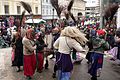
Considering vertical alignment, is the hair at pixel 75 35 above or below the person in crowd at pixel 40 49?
above

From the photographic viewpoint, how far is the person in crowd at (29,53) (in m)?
8.50

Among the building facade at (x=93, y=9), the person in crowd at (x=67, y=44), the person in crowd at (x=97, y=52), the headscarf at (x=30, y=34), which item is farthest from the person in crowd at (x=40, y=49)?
the building facade at (x=93, y=9)

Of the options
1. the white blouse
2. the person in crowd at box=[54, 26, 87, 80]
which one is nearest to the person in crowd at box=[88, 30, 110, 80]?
the person in crowd at box=[54, 26, 87, 80]

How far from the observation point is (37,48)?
9.47 m

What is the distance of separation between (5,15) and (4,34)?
1736 cm

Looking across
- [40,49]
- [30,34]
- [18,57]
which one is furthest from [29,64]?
[18,57]

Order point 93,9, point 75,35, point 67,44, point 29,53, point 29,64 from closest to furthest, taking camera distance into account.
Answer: point 75,35 → point 67,44 → point 29,53 → point 29,64 → point 93,9

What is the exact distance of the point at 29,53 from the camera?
8758 millimetres

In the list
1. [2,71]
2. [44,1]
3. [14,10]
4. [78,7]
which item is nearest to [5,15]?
[14,10]

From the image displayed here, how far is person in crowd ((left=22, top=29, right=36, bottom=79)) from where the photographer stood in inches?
335

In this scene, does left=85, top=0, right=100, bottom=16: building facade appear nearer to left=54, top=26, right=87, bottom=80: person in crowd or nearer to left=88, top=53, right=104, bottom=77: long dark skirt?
left=88, top=53, right=104, bottom=77: long dark skirt

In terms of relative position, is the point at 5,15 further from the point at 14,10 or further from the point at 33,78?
the point at 33,78

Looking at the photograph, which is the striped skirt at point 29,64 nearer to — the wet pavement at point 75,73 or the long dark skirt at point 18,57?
the wet pavement at point 75,73

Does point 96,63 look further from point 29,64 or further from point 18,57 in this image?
point 18,57
